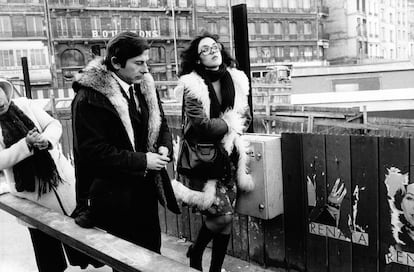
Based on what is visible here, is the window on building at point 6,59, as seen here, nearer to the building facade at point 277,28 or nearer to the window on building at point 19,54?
the window on building at point 19,54

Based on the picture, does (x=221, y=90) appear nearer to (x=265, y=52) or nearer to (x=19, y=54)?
(x=19, y=54)

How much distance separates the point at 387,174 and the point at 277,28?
60.5m

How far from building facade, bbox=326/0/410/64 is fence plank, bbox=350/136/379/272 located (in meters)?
63.4

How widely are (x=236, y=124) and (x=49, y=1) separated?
4948cm

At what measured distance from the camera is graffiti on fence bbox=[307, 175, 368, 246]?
3096 millimetres

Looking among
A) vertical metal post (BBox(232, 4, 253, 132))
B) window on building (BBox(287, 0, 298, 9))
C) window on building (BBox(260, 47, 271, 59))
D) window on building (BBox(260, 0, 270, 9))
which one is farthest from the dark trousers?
window on building (BBox(287, 0, 298, 9))

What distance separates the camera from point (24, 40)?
45500 mm

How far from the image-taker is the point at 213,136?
3.05 m

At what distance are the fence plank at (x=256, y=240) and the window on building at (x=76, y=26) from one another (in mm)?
48446

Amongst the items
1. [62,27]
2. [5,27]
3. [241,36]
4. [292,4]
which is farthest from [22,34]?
[241,36]

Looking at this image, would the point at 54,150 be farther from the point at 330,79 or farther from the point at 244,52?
the point at 330,79

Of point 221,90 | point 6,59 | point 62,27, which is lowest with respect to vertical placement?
point 221,90

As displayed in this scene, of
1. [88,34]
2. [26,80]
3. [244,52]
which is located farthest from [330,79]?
[88,34]

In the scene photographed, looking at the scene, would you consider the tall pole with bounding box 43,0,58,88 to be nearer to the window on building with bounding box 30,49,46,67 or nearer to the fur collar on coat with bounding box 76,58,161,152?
the window on building with bounding box 30,49,46,67
